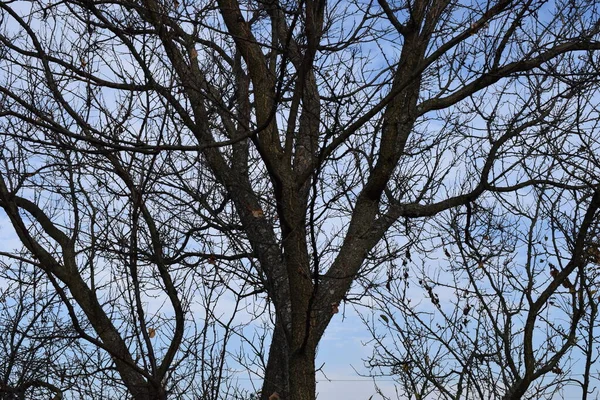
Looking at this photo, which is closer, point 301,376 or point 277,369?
point 301,376

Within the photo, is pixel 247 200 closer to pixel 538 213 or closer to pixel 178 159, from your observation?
pixel 178 159

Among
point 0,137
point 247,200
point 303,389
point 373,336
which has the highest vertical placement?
point 0,137

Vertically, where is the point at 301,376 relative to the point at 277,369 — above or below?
below

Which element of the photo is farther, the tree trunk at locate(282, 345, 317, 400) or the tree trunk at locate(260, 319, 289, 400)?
the tree trunk at locate(260, 319, 289, 400)

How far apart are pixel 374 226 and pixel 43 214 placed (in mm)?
3068

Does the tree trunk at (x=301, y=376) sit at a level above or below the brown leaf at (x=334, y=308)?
Result: below

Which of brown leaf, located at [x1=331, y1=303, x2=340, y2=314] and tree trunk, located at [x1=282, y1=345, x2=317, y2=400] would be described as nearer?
tree trunk, located at [x1=282, y1=345, x2=317, y2=400]

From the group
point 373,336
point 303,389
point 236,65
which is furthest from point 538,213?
point 236,65

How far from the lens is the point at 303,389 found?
16.0 ft

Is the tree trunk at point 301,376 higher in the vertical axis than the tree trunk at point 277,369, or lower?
lower

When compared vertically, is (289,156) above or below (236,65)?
below

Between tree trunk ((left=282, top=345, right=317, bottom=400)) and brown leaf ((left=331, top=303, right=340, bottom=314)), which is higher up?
brown leaf ((left=331, top=303, right=340, bottom=314))

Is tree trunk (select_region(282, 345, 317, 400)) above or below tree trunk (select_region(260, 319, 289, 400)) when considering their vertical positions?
below

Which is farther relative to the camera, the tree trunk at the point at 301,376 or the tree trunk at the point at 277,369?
the tree trunk at the point at 277,369
